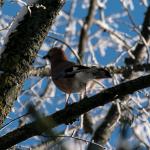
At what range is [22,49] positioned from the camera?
257 cm

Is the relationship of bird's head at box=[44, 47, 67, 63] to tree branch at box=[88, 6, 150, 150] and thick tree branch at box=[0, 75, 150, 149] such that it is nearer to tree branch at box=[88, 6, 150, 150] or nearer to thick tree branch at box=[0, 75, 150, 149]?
tree branch at box=[88, 6, 150, 150]

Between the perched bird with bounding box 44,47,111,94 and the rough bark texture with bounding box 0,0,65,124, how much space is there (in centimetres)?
67

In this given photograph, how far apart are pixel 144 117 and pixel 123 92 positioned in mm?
3712

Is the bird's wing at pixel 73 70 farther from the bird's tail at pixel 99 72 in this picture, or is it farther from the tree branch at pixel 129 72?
the tree branch at pixel 129 72

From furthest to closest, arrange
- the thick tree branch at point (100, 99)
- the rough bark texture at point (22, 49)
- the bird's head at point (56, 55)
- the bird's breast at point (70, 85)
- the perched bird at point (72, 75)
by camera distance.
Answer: the bird's head at point (56, 55) < the bird's breast at point (70, 85) < the perched bird at point (72, 75) < the rough bark texture at point (22, 49) < the thick tree branch at point (100, 99)

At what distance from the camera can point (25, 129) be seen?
179 centimetres

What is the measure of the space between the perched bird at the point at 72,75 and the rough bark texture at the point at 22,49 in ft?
2.21

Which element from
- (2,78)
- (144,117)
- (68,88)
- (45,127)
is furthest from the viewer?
(144,117)

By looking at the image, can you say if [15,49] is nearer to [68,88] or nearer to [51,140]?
[68,88]

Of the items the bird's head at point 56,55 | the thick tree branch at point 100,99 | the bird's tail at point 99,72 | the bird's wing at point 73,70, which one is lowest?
the thick tree branch at point 100,99

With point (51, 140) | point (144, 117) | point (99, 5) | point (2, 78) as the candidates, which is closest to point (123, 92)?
point (2, 78)

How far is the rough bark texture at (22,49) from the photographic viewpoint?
2.48 meters

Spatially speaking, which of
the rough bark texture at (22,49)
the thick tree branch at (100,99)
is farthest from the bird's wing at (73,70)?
the thick tree branch at (100,99)

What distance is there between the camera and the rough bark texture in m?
2.48
